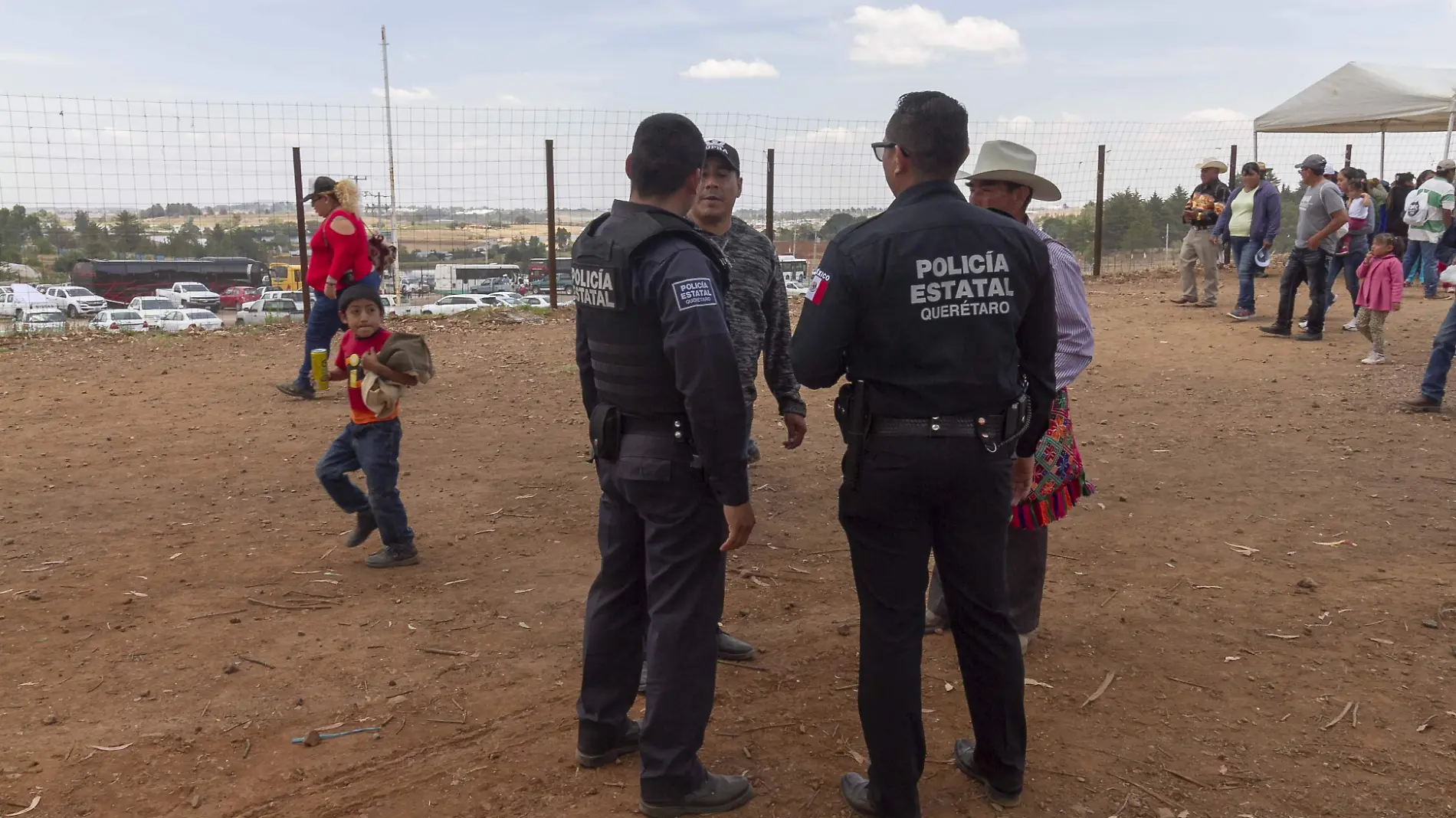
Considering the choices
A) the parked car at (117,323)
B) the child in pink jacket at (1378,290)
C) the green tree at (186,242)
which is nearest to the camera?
the child in pink jacket at (1378,290)

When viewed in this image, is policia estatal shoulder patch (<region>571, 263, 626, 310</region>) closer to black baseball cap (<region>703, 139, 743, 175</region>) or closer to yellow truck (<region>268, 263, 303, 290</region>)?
black baseball cap (<region>703, 139, 743, 175</region>)

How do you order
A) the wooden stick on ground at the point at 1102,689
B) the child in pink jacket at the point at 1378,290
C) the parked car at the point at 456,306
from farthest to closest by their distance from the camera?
the parked car at the point at 456,306 → the child in pink jacket at the point at 1378,290 → the wooden stick on ground at the point at 1102,689

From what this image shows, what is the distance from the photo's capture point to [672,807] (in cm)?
291

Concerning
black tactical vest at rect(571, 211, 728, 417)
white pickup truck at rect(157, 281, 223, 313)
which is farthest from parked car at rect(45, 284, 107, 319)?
black tactical vest at rect(571, 211, 728, 417)

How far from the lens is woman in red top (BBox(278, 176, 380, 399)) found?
775 centimetres

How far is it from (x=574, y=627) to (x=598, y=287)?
1.84m

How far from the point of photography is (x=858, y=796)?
2941 mm

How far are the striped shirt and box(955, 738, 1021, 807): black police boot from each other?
120cm

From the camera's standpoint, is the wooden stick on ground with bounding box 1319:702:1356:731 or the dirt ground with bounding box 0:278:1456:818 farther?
the wooden stick on ground with bounding box 1319:702:1356:731

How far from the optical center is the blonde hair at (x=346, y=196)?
313 inches

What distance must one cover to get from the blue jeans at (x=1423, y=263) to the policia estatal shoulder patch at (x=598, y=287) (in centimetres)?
1369

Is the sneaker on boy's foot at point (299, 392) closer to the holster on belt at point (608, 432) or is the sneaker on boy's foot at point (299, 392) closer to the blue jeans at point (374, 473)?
the blue jeans at point (374, 473)

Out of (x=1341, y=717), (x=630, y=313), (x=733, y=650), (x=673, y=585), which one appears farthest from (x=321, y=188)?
(x=1341, y=717)

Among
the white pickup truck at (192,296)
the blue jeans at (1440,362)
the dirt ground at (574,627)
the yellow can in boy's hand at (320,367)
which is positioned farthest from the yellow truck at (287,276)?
the blue jeans at (1440,362)
